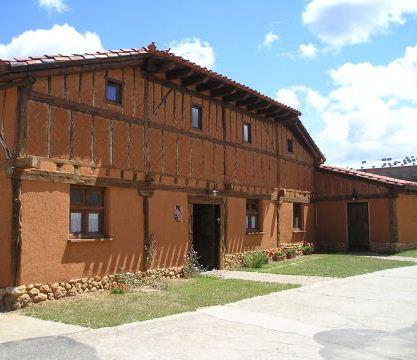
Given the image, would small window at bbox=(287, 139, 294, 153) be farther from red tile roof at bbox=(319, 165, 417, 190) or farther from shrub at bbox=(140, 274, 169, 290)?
shrub at bbox=(140, 274, 169, 290)

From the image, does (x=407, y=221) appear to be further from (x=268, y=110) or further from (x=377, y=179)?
(x=268, y=110)

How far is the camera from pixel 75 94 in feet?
37.4

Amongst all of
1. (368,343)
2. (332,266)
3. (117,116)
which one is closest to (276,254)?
(332,266)

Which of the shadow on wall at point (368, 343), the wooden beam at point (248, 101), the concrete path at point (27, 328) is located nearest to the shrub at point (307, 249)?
the wooden beam at point (248, 101)

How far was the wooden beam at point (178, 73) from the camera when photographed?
1420 centimetres

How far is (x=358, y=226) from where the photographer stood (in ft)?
74.1

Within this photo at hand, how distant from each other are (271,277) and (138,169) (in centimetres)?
511

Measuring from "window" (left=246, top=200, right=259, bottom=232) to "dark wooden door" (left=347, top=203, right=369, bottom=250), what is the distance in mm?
6436

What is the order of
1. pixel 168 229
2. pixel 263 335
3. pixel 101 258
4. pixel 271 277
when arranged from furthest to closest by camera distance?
pixel 271 277 → pixel 168 229 → pixel 101 258 → pixel 263 335

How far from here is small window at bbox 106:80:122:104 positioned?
40.8 ft

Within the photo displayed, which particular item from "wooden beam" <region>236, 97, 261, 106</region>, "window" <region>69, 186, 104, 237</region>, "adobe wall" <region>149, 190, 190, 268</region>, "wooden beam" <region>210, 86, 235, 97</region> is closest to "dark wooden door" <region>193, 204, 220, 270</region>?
"adobe wall" <region>149, 190, 190, 268</region>

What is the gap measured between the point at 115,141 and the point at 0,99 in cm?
300

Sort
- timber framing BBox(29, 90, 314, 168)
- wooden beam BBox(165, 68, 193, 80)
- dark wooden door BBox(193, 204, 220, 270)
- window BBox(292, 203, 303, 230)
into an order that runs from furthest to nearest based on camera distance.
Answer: window BBox(292, 203, 303, 230) < dark wooden door BBox(193, 204, 220, 270) < wooden beam BBox(165, 68, 193, 80) < timber framing BBox(29, 90, 314, 168)

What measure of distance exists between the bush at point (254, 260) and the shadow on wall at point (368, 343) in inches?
375
